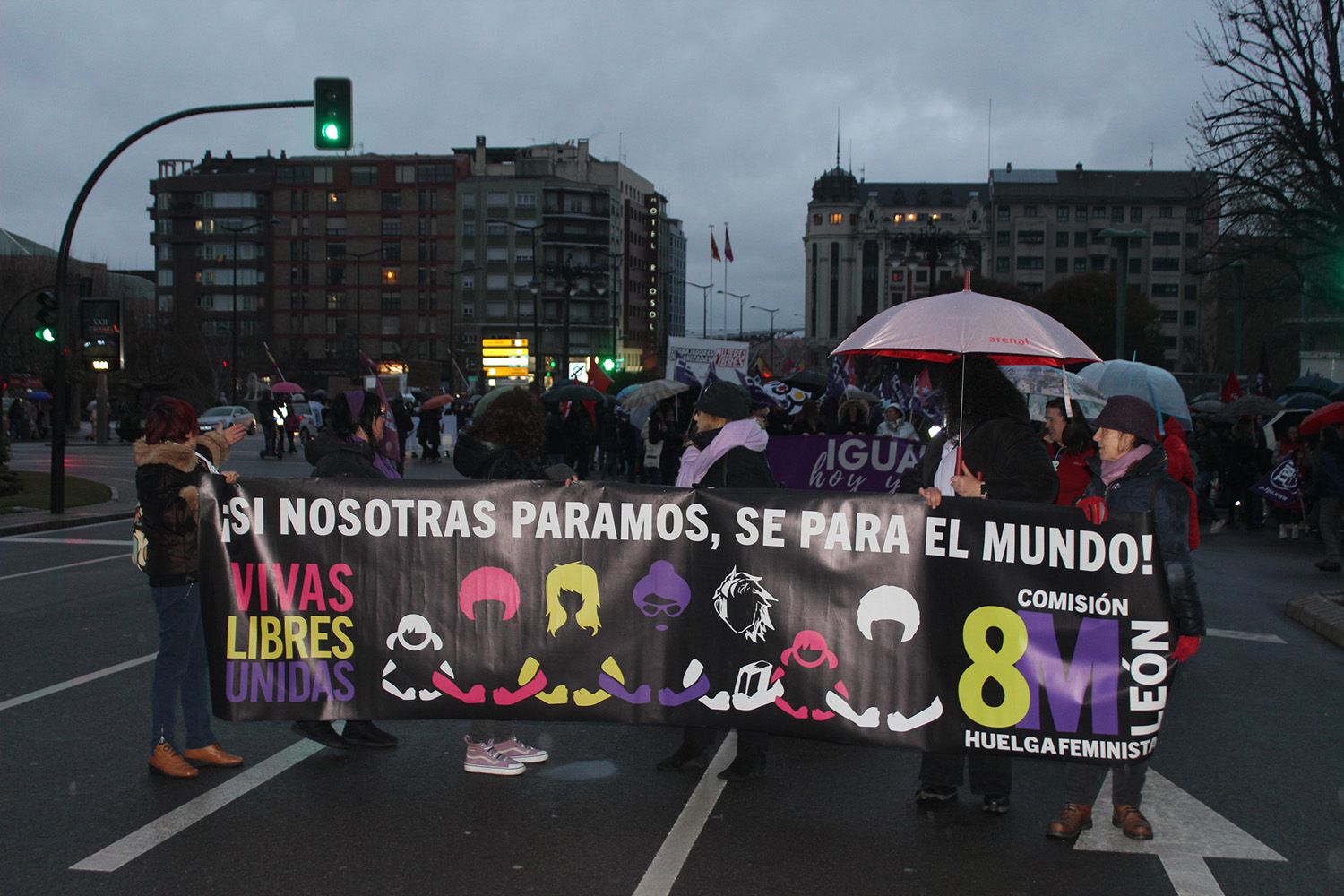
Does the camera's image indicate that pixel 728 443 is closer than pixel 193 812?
No

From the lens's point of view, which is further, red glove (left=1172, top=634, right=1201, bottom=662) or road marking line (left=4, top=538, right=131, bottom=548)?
road marking line (left=4, top=538, right=131, bottom=548)

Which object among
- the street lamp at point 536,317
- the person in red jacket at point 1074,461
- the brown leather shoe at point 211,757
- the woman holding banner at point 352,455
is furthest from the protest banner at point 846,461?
the street lamp at point 536,317

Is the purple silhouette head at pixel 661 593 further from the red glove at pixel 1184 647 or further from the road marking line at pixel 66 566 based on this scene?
the road marking line at pixel 66 566

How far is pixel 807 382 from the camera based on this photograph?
2884 cm

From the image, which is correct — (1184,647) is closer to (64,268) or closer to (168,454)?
(168,454)

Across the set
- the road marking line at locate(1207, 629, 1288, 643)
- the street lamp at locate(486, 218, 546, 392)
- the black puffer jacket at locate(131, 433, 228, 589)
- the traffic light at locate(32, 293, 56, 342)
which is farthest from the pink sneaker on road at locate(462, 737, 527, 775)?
the street lamp at locate(486, 218, 546, 392)

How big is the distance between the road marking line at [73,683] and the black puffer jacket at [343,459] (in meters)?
2.75

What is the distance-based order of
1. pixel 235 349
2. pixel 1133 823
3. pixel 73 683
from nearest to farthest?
1. pixel 1133 823
2. pixel 73 683
3. pixel 235 349

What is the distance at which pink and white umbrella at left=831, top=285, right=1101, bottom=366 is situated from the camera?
6.26 m

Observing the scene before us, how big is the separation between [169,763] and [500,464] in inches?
80.2

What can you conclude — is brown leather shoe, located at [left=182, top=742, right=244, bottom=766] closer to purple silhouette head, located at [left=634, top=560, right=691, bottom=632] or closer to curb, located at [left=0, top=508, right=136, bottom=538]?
purple silhouette head, located at [left=634, top=560, right=691, bottom=632]

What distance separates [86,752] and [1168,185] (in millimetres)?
164467

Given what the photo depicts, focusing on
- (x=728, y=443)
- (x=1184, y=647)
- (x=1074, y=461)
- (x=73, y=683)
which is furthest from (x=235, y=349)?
(x=1184, y=647)

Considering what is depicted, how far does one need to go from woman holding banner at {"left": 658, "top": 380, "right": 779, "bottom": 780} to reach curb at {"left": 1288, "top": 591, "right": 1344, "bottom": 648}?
657 centimetres
